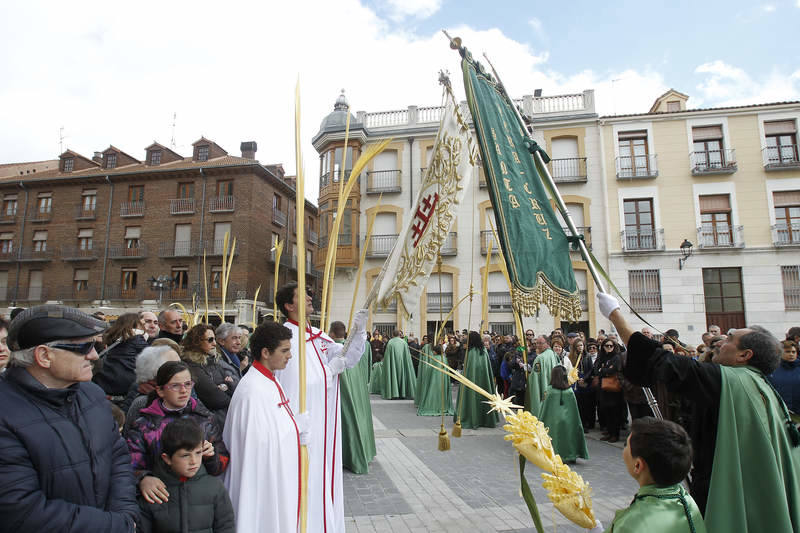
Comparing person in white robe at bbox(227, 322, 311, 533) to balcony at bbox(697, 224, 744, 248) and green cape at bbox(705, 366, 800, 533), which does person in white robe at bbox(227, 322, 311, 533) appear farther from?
balcony at bbox(697, 224, 744, 248)

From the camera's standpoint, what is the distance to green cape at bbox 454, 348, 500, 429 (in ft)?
30.0

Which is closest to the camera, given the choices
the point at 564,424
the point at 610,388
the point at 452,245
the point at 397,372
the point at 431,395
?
the point at 564,424

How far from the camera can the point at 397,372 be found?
13.4 metres

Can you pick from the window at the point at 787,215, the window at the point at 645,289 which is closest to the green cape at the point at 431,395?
the window at the point at 645,289

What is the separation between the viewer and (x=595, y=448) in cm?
746

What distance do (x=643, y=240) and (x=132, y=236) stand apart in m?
26.0

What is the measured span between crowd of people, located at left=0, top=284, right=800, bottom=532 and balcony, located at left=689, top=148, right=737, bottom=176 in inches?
718

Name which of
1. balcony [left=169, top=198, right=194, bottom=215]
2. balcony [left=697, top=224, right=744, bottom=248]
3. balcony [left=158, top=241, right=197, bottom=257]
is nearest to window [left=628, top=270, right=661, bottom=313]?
balcony [left=697, top=224, right=744, bottom=248]

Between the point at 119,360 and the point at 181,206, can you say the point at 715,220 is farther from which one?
the point at 181,206

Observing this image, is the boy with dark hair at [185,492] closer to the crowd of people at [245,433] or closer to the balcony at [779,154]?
the crowd of people at [245,433]

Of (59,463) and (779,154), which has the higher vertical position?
(779,154)

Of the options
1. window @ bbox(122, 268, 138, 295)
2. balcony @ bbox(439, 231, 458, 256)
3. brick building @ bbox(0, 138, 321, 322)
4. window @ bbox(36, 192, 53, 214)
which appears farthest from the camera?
window @ bbox(36, 192, 53, 214)

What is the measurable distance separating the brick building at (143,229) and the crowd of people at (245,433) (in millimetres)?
22508

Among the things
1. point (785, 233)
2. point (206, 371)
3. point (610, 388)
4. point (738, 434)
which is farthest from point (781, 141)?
point (206, 371)
